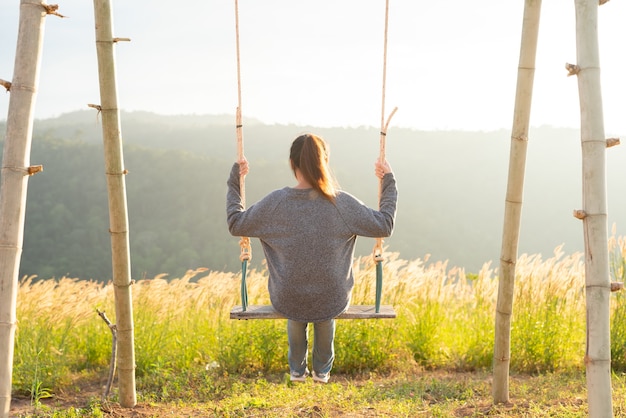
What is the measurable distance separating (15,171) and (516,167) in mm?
2529

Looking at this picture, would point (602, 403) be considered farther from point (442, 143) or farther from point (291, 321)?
point (442, 143)

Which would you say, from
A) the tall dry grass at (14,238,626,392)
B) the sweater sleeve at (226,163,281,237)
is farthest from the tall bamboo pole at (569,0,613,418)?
the tall dry grass at (14,238,626,392)

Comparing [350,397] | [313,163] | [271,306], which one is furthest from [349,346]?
[313,163]

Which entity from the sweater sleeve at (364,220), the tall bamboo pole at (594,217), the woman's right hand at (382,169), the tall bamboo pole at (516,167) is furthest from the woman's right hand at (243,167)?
the tall bamboo pole at (594,217)

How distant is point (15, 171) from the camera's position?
2904 mm

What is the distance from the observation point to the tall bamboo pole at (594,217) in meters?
2.72

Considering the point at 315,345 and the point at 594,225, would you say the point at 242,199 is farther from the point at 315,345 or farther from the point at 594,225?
the point at 594,225

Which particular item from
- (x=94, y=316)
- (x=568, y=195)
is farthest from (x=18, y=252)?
(x=568, y=195)

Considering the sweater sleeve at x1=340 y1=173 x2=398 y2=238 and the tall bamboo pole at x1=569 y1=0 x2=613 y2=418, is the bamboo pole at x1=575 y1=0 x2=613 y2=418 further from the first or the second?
the sweater sleeve at x1=340 y1=173 x2=398 y2=238

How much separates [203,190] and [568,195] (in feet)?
77.5

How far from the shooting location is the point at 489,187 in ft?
152

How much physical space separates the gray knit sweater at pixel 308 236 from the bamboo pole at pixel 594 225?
94 centimetres

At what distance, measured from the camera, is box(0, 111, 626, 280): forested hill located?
117ft

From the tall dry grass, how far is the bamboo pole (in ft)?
8.54
